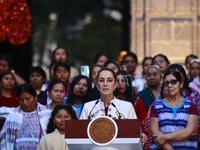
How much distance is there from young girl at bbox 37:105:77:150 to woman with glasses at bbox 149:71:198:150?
3.67 feet

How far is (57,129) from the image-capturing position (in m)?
12.1

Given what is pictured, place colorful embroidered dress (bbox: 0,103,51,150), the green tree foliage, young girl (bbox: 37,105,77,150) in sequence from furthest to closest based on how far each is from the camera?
the green tree foliage < colorful embroidered dress (bbox: 0,103,51,150) < young girl (bbox: 37,105,77,150)

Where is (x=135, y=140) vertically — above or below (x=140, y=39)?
below

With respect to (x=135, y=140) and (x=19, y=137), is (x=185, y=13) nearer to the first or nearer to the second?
(x=19, y=137)

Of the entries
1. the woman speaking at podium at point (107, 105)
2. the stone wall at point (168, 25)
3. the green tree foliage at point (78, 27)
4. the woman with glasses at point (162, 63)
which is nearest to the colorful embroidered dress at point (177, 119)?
the woman speaking at podium at point (107, 105)

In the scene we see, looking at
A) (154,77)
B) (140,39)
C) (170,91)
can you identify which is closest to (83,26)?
(140,39)

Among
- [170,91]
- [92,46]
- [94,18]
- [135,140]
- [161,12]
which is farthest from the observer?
[92,46]

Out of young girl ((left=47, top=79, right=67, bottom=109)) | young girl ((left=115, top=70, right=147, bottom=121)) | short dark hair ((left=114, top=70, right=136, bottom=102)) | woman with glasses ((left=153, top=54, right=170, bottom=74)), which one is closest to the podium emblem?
young girl ((left=115, top=70, right=147, bottom=121))

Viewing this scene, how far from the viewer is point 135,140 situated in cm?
1003

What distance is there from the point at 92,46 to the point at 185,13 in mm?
26524

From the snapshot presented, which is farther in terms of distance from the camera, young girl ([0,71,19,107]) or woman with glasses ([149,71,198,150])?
young girl ([0,71,19,107])

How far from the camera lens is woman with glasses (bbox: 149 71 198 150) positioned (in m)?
11.4

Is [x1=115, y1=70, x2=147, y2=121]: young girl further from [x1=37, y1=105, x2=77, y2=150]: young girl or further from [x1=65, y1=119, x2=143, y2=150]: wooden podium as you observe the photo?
[x1=65, y1=119, x2=143, y2=150]: wooden podium

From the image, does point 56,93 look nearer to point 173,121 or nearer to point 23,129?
point 23,129
